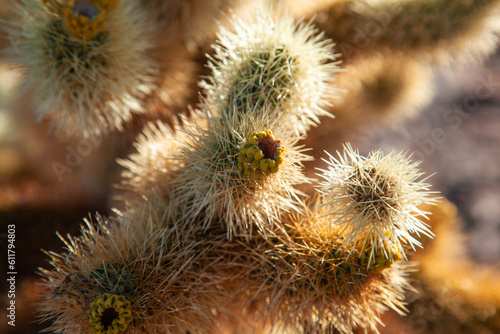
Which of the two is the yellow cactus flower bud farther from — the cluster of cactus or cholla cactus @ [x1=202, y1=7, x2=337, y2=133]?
cholla cactus @ [x1=202, y1=7, x2=337, y2=133]

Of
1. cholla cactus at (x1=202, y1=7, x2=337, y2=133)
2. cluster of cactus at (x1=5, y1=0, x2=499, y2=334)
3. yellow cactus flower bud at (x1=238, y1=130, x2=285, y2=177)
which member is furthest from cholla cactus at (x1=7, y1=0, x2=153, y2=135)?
yellow cactus flower bud at (x1=238, y1=130, x2=285, y2=177)

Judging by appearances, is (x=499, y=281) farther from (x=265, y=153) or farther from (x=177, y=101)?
(x=177, y=101)

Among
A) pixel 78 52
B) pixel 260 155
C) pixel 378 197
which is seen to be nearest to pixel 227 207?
pixel 260 155

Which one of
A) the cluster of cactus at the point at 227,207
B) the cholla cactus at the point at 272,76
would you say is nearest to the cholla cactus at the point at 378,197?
the cluster of cactus at the point at 227,207

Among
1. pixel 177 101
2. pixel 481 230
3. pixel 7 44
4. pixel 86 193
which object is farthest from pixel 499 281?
pixel 7 44

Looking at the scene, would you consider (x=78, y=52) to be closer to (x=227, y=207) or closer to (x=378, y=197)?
(x=227, y=207)

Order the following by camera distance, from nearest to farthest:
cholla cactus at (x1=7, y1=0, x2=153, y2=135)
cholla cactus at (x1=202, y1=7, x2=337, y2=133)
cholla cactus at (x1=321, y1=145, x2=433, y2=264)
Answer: cholla cactus at (x1=321, y1=145, x2=433, y2=264)
cholla cactus at (x1=202, y1=7, x2=337, y2=133)
cholla cactus at (x1=7, y1=0, x2=153, y2=135)

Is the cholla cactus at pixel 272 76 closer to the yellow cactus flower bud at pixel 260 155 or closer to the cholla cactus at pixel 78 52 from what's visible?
the yellow cactus flower bud at pixel 260 155

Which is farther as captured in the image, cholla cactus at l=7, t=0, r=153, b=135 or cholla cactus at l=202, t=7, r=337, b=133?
cholla cactus at l=7, t=0, r=153, b=135
